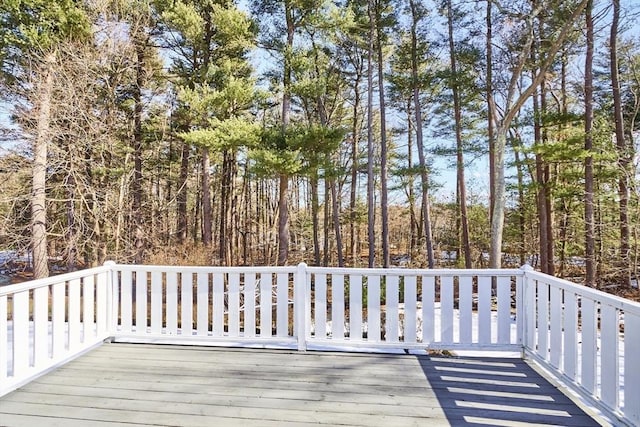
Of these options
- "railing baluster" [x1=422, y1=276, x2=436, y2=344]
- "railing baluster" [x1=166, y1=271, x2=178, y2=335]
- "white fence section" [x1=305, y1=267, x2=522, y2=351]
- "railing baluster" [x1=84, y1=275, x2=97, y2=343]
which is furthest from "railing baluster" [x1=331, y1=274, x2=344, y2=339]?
"railing baluster" [x1=84, y1=275, x2=97, y2=343]

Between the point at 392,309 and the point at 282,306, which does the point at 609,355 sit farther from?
the point at 282,306

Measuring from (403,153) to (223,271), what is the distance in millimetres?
12783

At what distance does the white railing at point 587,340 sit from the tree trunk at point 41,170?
9212 millimetres

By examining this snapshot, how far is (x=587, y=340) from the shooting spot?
2.33 m

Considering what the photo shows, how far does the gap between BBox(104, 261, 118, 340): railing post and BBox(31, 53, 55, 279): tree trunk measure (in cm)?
608

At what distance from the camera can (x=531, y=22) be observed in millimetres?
7781

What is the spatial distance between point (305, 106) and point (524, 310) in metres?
11.2

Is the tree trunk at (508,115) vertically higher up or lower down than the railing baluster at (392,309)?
higher up

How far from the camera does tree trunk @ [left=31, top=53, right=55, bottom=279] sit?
813 centimetres

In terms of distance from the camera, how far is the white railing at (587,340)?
199 centimetres

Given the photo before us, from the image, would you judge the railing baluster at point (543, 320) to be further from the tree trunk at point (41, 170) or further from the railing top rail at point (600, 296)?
the tree trunk at point (41, 170)

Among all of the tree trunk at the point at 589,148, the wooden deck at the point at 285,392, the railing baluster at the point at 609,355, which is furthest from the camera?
the tree trunk at the point at 589,148

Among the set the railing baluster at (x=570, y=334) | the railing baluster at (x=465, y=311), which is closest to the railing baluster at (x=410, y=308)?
the railing baluster at (x=465, y=311)

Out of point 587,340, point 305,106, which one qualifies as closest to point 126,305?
point 587,340
